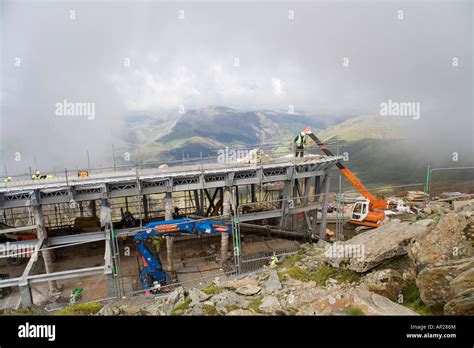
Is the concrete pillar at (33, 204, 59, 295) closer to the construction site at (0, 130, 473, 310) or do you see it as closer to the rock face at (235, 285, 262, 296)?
the construction site at (0, 130, 473, 310)

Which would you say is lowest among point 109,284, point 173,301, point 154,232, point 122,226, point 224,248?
point 224,248

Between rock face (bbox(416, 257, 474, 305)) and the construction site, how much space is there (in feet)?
25.6

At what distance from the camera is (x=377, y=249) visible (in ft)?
26.5

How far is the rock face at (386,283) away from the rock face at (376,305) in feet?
1.77

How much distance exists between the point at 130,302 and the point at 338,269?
7735 mm

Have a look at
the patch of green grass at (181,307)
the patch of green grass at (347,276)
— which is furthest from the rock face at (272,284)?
the patch of green grass at (181,307)

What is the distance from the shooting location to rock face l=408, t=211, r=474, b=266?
633cm

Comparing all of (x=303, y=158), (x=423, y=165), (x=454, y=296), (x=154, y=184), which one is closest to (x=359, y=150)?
(x=423, y=165)

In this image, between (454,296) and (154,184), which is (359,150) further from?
(454,296)

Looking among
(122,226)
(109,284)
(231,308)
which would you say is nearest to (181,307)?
(231,308)

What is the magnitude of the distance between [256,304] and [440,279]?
13.4ft

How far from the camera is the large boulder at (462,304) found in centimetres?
484
